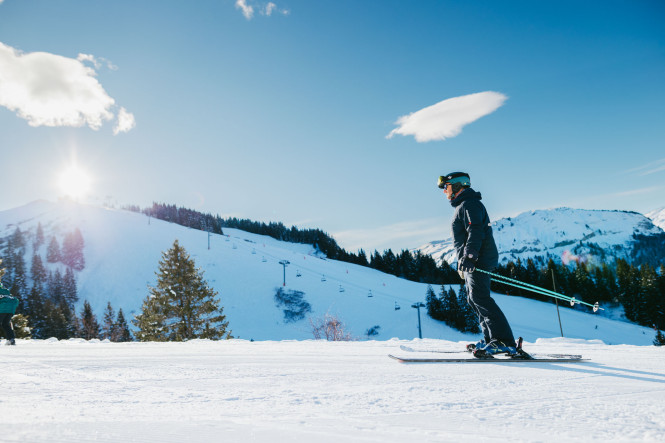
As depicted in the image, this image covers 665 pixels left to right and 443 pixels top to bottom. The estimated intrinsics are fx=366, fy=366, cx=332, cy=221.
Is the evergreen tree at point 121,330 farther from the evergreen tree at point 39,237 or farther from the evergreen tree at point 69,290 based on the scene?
the evergreen tree at point 39,237

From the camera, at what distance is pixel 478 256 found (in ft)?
14.9

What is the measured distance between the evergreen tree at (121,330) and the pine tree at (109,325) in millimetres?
606

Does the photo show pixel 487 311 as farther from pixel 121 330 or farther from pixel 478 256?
pixel 121 330

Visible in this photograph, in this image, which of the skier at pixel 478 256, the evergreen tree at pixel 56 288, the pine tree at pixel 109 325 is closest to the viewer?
the skier at pixel 478 256

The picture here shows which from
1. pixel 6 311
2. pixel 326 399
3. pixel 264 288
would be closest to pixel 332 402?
pixel 326 399

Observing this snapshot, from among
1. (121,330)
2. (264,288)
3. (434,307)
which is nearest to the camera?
(121,330)

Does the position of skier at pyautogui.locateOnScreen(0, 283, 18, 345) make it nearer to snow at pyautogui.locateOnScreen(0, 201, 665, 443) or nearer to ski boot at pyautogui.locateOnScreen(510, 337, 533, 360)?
snow at pyautogui.locateOnScreen(0, 201, 665, 443)

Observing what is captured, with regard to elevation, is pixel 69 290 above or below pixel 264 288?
above

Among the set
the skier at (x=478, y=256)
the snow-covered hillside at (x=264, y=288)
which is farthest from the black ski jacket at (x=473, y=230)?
the snow-covered hillside at (x=264, y=288)

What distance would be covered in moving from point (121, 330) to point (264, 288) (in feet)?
66.3

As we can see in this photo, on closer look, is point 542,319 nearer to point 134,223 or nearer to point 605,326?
point 605,326

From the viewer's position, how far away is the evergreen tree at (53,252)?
71.7 metres

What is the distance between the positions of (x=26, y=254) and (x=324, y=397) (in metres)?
95.1

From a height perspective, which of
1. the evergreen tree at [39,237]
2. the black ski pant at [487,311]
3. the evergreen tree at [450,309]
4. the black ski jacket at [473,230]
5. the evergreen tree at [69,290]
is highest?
the evergreen tree at [39,237]
